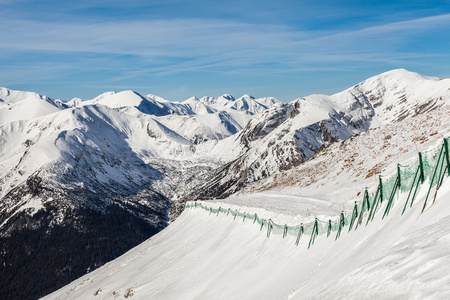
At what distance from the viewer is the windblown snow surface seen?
1030 centimetres

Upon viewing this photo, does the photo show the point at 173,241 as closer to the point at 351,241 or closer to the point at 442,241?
the point at 351,241

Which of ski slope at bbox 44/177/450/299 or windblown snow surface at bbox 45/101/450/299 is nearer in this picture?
ski slope at bbox 44/177/450/299

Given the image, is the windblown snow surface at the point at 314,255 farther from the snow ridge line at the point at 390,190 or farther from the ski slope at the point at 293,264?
the snow ridge line at the point at 390,190

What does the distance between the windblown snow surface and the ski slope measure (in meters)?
0.04

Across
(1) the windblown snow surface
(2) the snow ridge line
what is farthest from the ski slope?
(2) the snow ridge line

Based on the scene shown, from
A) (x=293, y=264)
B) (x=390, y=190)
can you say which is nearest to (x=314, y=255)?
(x=293, y=264)

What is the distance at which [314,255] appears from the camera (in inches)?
814

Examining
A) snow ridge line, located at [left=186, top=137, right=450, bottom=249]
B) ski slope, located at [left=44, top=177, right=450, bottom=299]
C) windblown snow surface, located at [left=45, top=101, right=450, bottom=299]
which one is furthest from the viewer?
snow ridge line, located at [left=186, top=137, right=450, bottom=249]

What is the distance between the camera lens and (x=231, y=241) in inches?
1283

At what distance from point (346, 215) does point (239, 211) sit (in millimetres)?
17485

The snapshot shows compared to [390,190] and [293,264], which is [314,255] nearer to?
[293,264]

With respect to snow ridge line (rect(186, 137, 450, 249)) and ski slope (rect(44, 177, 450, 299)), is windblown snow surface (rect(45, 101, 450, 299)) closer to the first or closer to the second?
ski slope (rect(44, 177, 450, 299))

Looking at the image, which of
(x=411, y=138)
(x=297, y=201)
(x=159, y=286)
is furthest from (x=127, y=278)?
(x=411, y=138)

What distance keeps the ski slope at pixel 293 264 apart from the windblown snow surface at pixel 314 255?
0.04m
